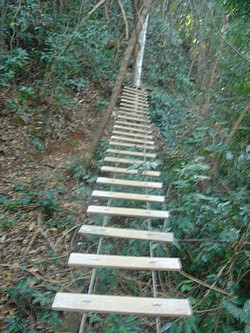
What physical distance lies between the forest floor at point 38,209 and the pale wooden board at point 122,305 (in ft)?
2.21

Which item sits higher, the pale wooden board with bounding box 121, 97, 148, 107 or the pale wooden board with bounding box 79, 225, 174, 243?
the pale wooden board with bounding box 121, 97, 148, 107

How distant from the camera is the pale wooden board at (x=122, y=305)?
1.54m

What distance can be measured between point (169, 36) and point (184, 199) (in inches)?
287

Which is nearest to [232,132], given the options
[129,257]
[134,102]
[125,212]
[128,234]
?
[125,212]

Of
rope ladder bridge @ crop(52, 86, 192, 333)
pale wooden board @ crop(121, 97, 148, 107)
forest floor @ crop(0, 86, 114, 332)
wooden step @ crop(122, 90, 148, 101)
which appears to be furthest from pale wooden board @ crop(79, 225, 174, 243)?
wooden step @ crop(122, 90, 148, 101)

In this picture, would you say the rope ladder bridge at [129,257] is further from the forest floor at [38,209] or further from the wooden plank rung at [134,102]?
the wooden plank rung at [134,102]

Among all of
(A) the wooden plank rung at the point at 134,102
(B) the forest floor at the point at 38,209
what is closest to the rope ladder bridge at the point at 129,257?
(B) the forest floor at the point at 38,209

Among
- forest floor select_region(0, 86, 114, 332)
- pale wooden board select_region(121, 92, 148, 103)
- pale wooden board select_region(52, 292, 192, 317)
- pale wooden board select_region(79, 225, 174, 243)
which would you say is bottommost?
forest floor select_region(0, 86, 114, 332)

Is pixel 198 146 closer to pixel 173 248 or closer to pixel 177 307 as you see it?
pixel 173 248

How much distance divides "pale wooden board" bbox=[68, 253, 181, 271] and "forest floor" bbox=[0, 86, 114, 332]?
562 millimetres

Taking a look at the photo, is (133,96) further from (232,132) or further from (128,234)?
(128,234)

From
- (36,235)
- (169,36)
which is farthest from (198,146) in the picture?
(169,36)

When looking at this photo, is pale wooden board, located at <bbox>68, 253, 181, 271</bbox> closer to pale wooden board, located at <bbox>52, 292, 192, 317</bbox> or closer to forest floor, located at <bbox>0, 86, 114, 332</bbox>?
pale wooden board, located at <bbox>52, 292, 192, 317</bbox>

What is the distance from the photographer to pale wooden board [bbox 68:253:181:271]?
187cm
